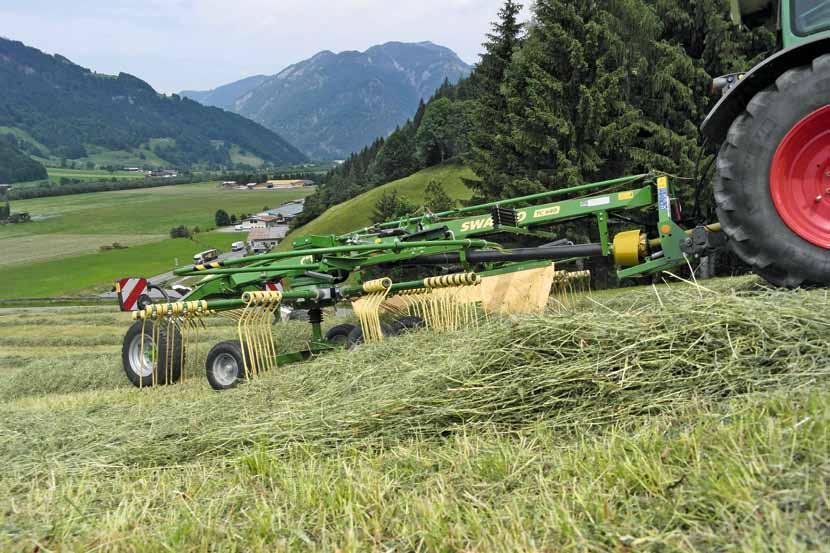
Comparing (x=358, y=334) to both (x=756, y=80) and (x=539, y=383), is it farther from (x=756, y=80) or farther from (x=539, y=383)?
(x=756, y=80)

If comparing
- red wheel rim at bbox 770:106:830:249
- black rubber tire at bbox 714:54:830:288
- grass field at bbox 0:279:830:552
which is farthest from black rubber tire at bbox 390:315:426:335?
red wheel rim at bbox 770:106:830:249

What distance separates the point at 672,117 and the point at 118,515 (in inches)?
845

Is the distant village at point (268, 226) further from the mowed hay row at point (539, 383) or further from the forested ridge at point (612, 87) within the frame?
the mowed hay row at point (539, 383)

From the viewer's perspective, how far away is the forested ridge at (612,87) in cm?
1984

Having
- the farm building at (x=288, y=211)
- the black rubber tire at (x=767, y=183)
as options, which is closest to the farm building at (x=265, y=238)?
the farm building at (x=288, y=211)

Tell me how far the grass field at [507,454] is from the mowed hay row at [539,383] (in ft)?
0.04

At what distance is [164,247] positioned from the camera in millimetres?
75062

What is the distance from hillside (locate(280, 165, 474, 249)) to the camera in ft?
190

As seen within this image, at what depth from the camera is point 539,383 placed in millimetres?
3180

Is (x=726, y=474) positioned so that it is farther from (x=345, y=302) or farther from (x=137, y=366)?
(x=137, y=366)

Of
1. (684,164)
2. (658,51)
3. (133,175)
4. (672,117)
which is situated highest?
(133,175)

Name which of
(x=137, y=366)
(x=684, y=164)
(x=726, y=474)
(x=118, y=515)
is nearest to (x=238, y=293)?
(x=137, y=366)

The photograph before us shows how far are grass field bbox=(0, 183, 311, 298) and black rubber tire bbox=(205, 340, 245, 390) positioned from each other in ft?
159

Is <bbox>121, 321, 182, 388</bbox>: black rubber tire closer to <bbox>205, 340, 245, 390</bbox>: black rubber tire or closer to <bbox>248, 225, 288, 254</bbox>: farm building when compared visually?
<bbox>205, 340, 245, 390</bbox>: black rubber tire
